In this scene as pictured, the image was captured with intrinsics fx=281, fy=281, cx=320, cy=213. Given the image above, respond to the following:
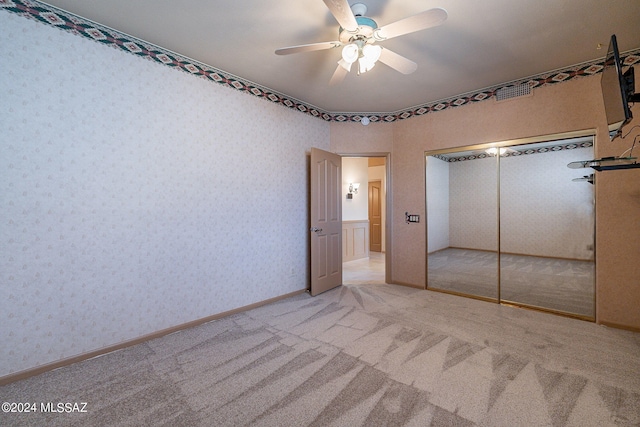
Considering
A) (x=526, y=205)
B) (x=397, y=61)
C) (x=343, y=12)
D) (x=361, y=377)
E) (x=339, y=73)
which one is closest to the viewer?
(x=343, y=12)

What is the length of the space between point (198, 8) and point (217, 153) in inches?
53.8

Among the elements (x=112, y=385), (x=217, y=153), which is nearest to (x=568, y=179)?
(x=217, y=153)

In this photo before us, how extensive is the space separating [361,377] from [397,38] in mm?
2859

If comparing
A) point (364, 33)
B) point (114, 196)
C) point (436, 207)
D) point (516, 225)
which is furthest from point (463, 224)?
point (114, 196)

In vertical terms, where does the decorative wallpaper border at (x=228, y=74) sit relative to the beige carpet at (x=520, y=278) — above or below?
above

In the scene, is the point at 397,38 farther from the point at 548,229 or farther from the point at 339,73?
the point at 548,229

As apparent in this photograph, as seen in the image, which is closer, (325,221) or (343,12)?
(343,12)

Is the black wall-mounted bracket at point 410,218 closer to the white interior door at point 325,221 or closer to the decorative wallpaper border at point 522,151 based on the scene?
the decorative wallpaper border at point 522,151

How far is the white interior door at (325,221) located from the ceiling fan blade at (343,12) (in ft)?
7.23

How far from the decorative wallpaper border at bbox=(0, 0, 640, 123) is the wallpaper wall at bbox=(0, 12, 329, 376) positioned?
8 centimetres

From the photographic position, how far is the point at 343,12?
1713 millimetres

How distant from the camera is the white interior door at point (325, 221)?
4059mm

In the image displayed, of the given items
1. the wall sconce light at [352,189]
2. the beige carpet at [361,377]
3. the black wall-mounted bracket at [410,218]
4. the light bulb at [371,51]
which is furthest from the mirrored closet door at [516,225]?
the wall sconce light at [352,189]

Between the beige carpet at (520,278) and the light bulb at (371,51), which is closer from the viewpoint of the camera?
the light bulb at (371,51)
